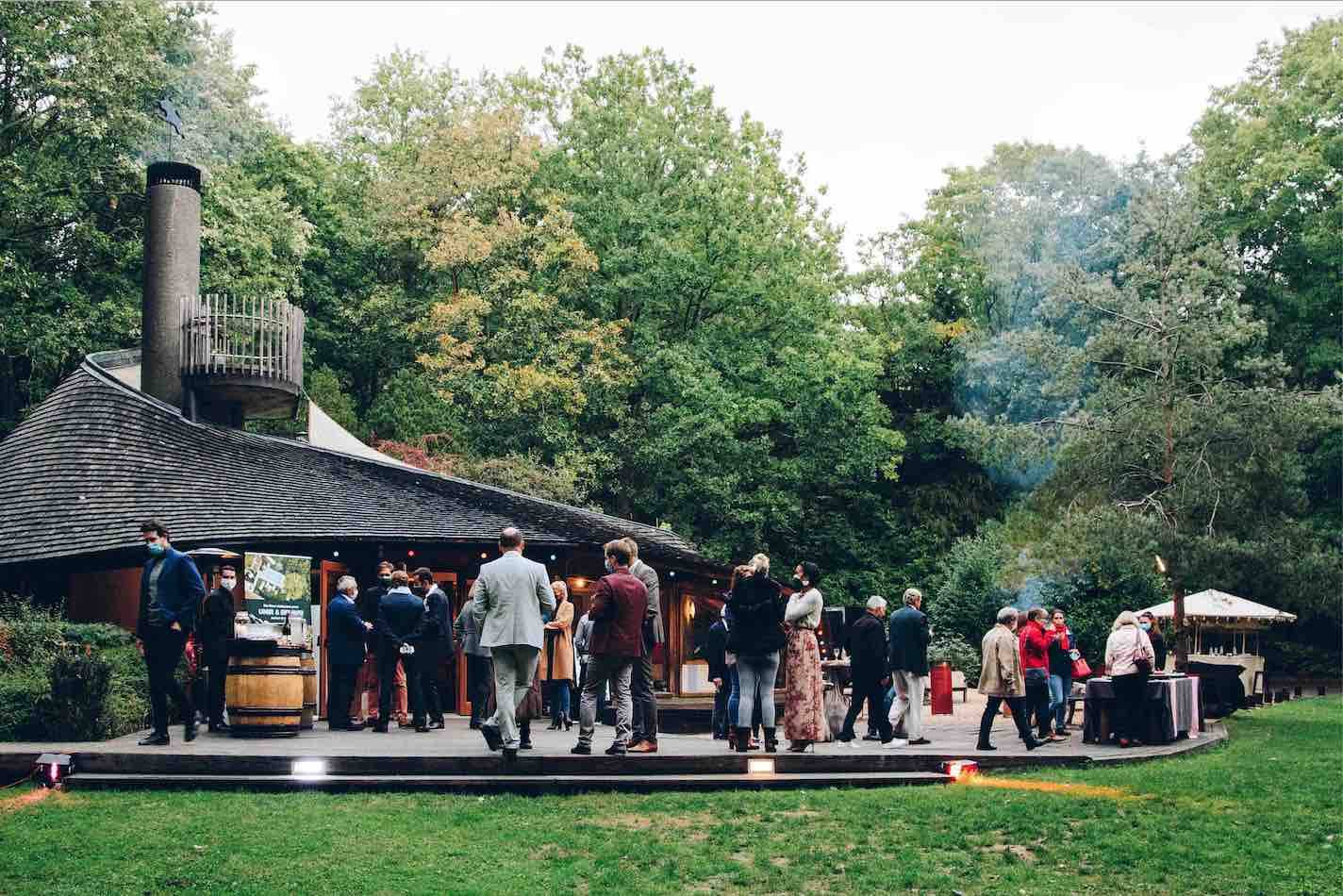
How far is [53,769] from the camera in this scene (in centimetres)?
1192

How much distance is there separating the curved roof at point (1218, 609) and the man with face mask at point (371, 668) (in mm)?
15104

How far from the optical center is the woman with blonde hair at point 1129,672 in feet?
52.1

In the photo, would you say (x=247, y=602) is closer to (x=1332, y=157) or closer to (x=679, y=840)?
(x=679, y=840)

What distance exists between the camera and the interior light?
12.8 m

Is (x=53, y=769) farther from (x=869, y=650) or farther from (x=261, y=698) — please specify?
(x=869, y=650)

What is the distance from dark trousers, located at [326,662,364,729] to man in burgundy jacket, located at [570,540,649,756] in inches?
163

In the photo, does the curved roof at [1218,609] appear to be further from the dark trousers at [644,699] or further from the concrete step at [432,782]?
the concrete step at [432,782]

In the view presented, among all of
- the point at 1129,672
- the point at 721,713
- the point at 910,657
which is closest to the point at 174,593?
the point at 721,713

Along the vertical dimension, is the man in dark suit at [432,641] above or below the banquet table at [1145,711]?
above

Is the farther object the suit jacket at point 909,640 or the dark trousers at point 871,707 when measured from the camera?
the dark trousers at point 871,707

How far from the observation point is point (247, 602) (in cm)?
1619

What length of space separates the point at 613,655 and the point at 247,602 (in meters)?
5.96

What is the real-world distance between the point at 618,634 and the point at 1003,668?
14.7 ft

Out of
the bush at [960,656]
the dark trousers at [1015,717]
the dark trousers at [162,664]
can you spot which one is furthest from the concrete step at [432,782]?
the bush at [960,656]
